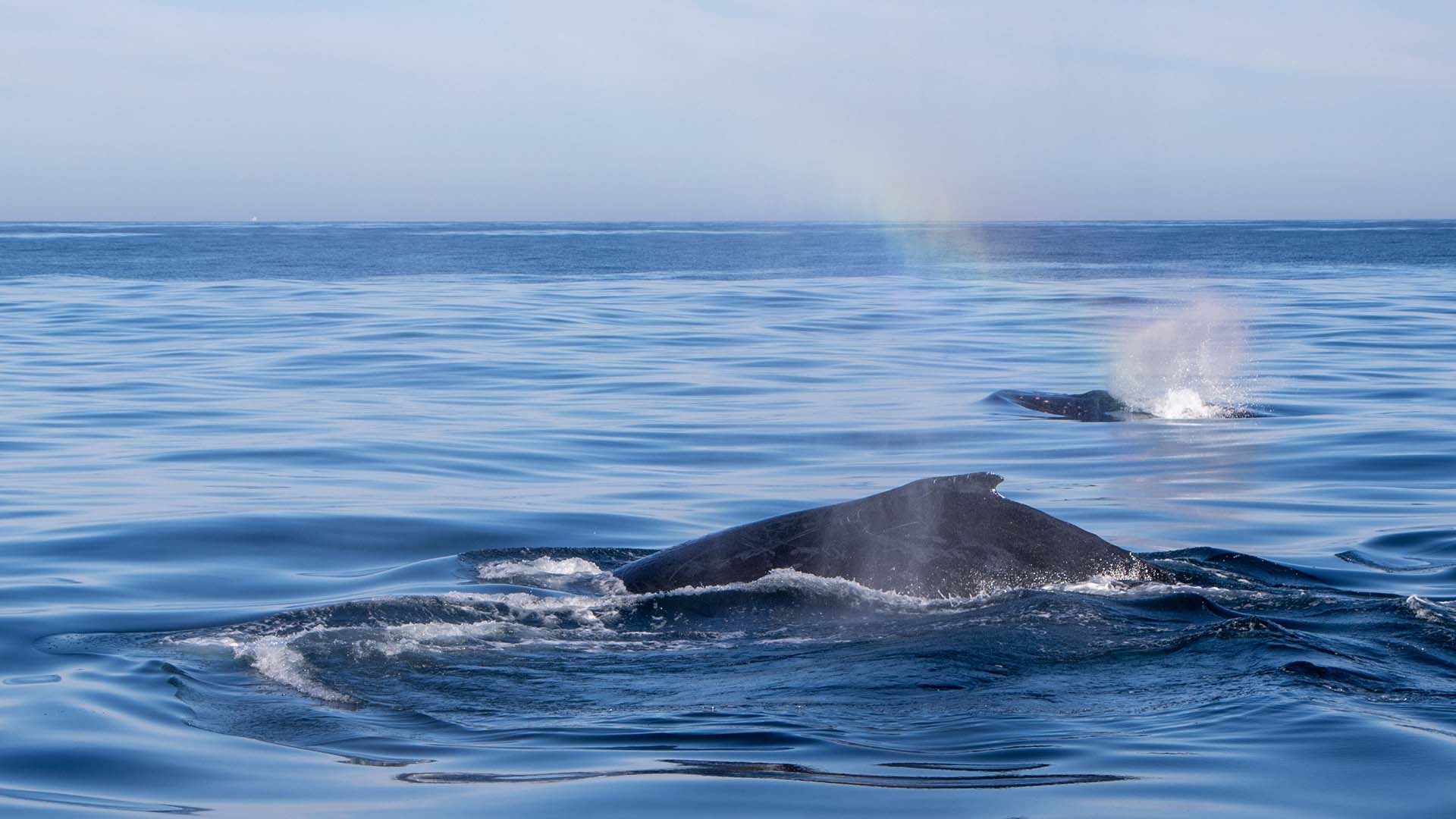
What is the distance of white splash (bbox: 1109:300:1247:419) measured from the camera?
704 inches

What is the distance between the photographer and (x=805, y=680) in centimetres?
624

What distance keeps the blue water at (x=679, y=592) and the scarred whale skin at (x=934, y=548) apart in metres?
0.14

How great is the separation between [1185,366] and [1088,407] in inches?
302

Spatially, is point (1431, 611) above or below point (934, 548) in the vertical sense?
below

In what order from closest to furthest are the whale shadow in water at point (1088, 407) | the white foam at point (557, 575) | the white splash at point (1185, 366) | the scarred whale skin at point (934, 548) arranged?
the scarred whale skin at point (934, 548)
the white foam at point (557, 575)
the whale shadow in water at point (1088, 407)
the white splash at point (1185, 366)

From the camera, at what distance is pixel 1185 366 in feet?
79.2

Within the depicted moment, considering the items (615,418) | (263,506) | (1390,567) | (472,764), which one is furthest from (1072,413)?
(472,764)

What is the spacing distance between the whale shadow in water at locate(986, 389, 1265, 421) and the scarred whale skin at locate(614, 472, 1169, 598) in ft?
29.4

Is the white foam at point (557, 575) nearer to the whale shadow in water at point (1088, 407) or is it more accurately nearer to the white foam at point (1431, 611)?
the white foam at point (1431, 611)

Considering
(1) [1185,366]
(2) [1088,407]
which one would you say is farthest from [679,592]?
(1) [1185,366]

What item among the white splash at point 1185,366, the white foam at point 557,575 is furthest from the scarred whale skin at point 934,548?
the white splash at point 1185,366

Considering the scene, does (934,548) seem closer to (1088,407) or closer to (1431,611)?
(1431,611)

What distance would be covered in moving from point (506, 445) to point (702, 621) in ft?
23.6

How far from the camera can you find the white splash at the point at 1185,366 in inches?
704
